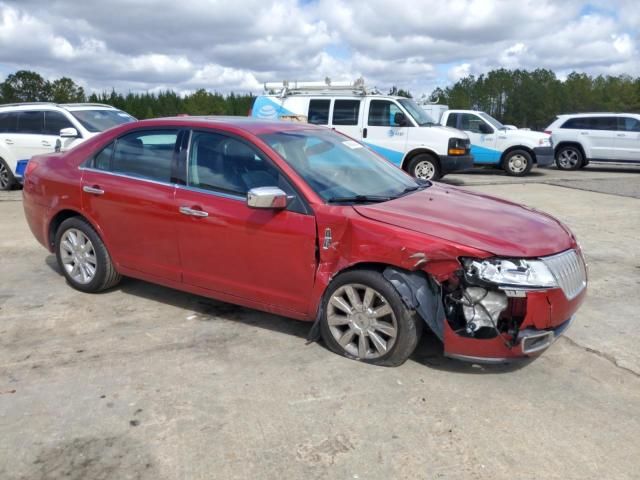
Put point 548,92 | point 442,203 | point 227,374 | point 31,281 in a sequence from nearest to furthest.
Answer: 1. point 227,374
2. point 442,203
3. point 31,281
4. point 548,92

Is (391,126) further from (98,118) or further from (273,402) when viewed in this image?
(273,402)

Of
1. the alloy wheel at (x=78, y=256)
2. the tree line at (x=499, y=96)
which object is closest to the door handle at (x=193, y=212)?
the alloy wheel at (x=78, y=256)

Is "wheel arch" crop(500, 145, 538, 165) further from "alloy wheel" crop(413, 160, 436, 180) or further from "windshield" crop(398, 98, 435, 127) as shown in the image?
"alloy wheel" crop(413, 160, 436, 180)

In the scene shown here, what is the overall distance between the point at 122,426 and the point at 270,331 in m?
1.52

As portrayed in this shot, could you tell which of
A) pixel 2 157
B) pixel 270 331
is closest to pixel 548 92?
pixel 2 157

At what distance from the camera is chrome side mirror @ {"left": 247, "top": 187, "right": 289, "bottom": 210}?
3.82m

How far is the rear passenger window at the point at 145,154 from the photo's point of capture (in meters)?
4.62

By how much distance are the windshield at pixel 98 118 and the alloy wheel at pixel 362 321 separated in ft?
26.2

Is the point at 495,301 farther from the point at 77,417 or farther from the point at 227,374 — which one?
the point at 77,417

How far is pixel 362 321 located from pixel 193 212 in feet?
4.98

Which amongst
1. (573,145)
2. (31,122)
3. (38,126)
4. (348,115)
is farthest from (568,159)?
(31,122)

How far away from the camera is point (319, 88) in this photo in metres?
13.9

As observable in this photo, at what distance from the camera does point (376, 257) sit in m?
3.70

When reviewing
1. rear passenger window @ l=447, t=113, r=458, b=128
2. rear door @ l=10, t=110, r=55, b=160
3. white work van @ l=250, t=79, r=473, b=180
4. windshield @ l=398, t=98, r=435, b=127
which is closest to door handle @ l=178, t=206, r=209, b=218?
rear door @ l=10, t=110, r=55, b=160
